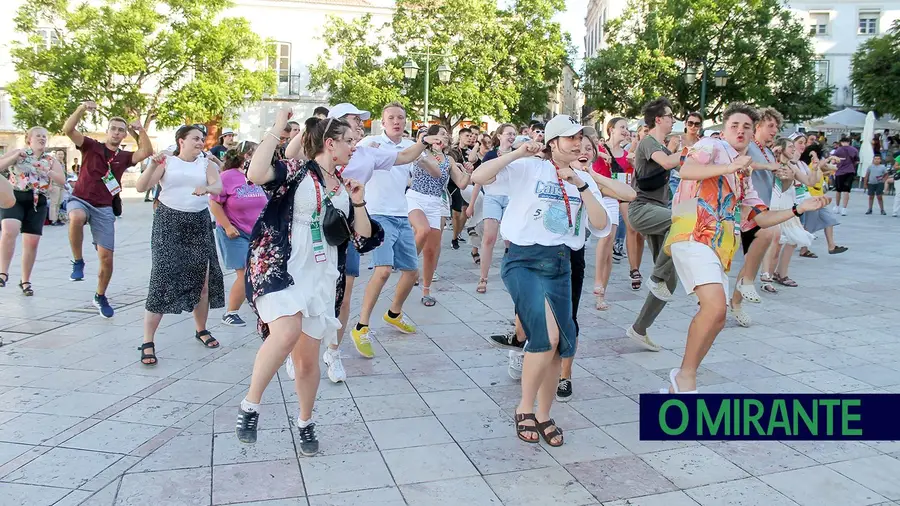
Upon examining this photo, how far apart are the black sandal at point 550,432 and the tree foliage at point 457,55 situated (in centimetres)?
3063

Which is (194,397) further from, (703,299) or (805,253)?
(805,253)

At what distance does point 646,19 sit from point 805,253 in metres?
24.5

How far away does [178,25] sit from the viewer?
28.8 metres

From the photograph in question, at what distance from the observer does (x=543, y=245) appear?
14.4ft

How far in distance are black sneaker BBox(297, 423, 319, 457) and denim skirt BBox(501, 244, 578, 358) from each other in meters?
1.22

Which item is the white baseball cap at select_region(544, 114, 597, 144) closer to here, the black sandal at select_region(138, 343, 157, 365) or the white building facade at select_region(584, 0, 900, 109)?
the black sandal at select_region(138, 343, 157, 365)

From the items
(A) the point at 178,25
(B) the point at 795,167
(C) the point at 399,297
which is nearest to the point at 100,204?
(C) the point at 399,297

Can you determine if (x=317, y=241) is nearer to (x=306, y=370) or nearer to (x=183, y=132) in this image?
(x=306, y=370)

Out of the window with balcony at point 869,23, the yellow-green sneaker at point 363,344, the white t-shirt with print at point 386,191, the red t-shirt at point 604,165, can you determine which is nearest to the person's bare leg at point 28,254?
the white t-shirt with print at point 386,191

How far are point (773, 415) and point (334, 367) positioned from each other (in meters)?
3.19

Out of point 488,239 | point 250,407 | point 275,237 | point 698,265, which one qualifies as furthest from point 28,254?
point 698,265

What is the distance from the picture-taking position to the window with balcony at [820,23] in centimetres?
4691

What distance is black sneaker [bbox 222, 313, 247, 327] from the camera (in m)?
7.42

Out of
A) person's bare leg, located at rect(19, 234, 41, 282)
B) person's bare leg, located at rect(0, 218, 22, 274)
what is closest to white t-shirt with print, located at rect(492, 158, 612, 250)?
person's bare leg, located at rect(19, 234, 41, 282)
